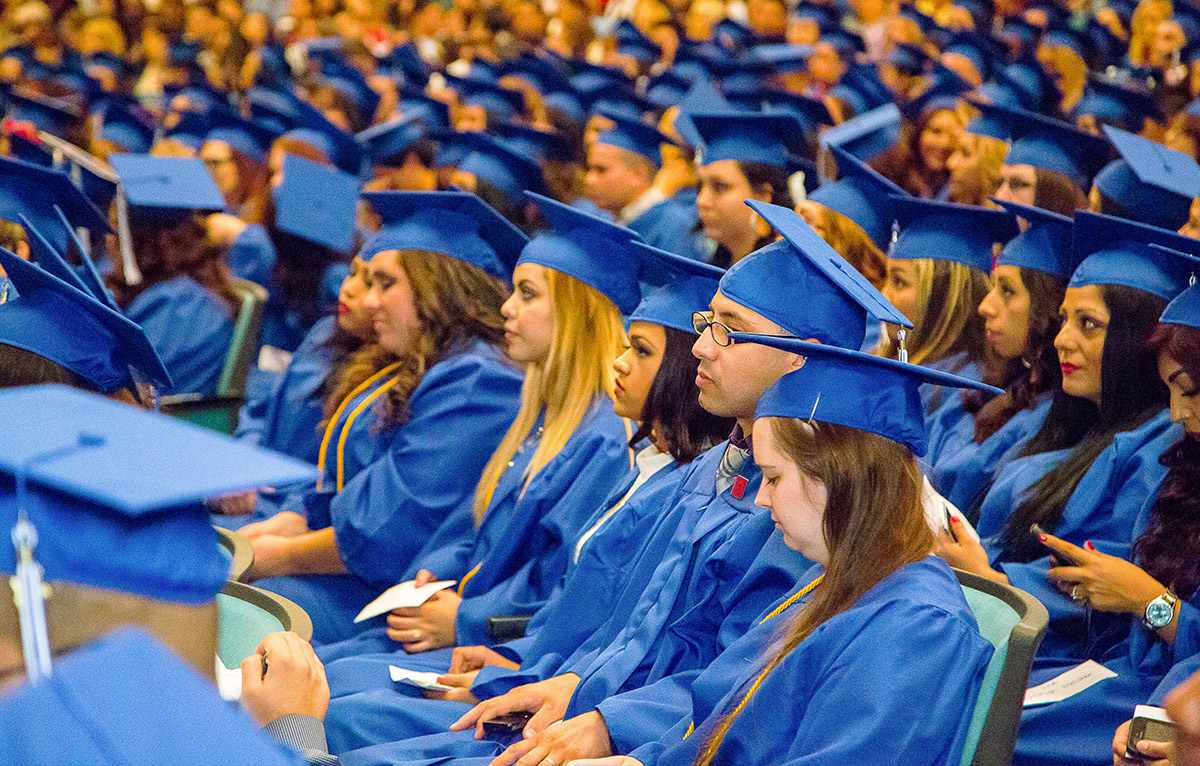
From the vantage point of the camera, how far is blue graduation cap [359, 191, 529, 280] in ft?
11.9

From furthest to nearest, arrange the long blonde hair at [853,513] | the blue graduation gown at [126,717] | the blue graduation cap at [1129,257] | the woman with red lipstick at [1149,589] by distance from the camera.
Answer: the blue graduation cap at [1129,257], the woman with red lipstick at [1149,589], the long blonde hair at [853,513], the blue graduation gown at [126,717]

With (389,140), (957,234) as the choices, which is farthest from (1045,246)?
(389,140)

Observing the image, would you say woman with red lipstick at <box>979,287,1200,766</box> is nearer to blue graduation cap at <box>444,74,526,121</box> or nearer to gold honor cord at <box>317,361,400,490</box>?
gold honor cord at <box>317,361,400,490</box>

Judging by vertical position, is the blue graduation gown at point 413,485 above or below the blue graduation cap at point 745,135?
below

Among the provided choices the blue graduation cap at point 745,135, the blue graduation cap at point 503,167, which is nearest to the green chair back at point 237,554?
the blue graduation cap at point 503,167

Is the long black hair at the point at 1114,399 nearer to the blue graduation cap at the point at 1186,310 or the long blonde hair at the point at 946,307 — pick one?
the blue graduation cap at the point at 1186,310

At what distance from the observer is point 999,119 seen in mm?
5172

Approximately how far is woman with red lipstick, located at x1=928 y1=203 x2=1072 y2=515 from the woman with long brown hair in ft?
4.80

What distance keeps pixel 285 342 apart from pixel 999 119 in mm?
3249

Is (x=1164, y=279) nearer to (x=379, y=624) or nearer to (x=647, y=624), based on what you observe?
(x=647, y=624)

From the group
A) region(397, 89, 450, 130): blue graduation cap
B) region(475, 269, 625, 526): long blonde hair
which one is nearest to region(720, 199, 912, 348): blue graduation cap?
region(475, 269, 625, 526): long blonde hair

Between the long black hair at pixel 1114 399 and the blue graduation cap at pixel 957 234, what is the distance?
740 mm

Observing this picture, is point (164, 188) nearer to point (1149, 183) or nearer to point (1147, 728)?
point (1149, 183)

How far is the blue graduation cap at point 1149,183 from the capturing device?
13.0 feet
